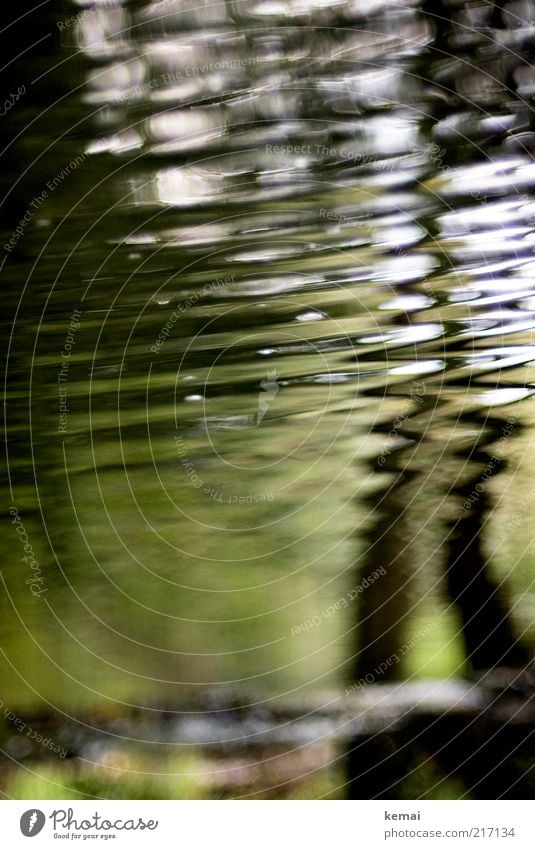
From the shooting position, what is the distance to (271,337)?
506 millimetres

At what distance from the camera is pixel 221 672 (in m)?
0.50

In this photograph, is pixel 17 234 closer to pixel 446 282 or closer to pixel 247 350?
pixel 247 350

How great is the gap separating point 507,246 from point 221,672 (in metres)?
0.38

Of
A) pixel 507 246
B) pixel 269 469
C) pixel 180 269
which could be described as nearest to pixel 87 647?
pixel 269 469

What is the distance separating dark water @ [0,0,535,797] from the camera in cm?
50
